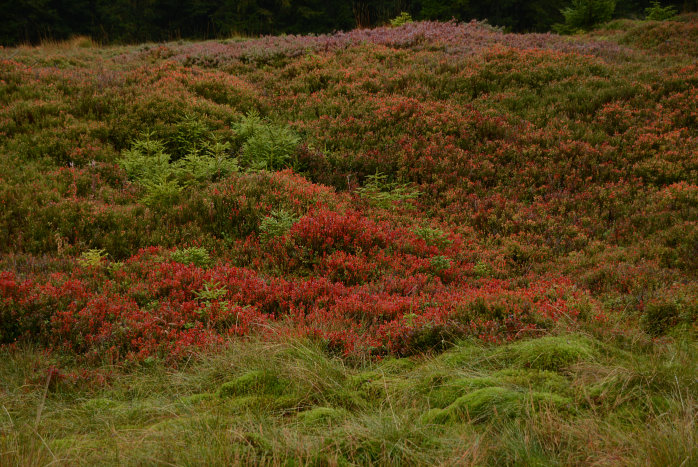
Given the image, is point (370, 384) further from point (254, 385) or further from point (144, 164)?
point (144, 164)

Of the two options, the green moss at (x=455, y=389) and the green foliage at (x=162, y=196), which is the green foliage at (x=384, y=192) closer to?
the green foliage at (x=162, y=196)

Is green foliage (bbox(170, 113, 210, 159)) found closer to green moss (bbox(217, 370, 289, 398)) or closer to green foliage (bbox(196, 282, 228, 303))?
green foliage (bbox(196, 282, 228, 303))

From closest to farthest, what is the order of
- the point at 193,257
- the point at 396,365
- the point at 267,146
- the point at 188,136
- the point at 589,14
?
the point at 396,365 < the point at 193,257 < the point at 267,146 < the point at 188,136 < the point at 589,14

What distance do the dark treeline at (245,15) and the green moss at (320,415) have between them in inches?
1482

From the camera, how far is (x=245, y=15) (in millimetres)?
39812

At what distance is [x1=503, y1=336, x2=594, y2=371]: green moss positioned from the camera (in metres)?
4.32

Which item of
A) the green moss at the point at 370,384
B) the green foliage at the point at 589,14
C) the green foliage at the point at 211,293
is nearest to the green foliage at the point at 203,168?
the green foliage at the point at 211,293

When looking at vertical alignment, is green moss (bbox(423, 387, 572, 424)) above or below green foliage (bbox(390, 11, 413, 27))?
below

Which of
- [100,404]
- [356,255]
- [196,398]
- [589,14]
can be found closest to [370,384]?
[196,398]

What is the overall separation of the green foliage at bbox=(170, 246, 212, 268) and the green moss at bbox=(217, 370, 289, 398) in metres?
3.55

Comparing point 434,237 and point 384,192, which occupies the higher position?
point 384,192

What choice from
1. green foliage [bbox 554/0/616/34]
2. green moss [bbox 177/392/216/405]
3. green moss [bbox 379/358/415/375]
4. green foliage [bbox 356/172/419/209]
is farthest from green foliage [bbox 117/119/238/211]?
green foliage [bbox 554/0/616/34]

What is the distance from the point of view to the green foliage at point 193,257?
7.40 m

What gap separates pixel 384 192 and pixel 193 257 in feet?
16.0
